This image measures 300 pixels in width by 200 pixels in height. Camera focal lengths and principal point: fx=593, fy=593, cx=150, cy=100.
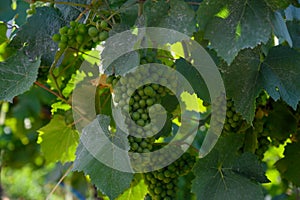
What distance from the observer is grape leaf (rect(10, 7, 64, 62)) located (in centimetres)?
156

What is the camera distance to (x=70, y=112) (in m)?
1.81

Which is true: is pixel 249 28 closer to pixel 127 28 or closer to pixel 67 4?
pixel 127 28

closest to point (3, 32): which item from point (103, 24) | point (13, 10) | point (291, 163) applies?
point (13, 10)

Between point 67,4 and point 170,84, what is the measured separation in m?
0.36

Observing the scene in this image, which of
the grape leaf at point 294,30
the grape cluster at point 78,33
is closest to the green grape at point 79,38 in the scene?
the grape cluster at point 78,33

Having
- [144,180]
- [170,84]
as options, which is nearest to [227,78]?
[170,84]

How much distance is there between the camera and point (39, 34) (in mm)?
1575

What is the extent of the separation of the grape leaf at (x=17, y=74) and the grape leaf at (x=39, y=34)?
38 mm

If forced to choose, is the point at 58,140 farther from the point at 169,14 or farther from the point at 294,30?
the point at 294,30

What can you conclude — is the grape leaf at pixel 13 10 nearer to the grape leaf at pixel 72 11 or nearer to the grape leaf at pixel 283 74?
the grape leaf at pixel 72 11

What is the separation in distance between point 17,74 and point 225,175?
23.0 inches

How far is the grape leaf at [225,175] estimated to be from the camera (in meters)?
1.46

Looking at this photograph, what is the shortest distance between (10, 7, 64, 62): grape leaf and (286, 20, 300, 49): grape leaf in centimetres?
64

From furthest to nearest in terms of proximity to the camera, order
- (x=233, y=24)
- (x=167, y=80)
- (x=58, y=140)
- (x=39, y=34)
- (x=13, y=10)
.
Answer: (x=13, y=10) < (x=58, y=140) < (x=39, y=34) < (x=167, y=80) < (x=233, y=24)
